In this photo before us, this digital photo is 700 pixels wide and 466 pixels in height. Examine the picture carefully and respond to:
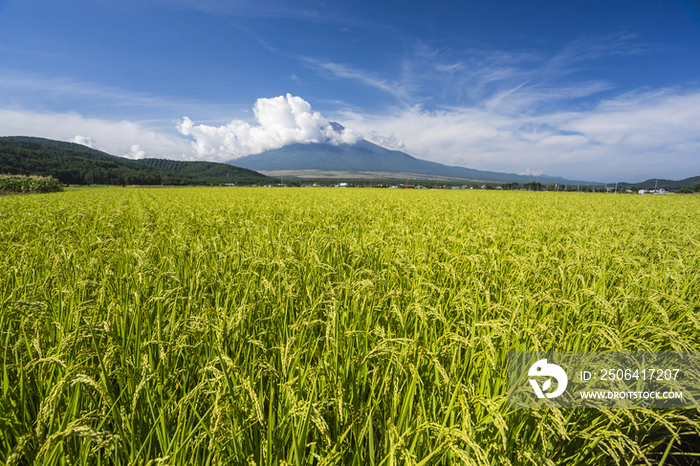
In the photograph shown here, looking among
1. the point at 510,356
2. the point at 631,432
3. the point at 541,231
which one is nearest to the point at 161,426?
the point at 510,356

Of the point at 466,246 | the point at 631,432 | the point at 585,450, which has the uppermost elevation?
the point at 466,246

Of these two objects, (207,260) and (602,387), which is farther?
(207,260)

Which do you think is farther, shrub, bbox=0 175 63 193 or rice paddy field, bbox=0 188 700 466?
shrub, bbox=0 175 63 193

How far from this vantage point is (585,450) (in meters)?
1.75

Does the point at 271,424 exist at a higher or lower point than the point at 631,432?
higher

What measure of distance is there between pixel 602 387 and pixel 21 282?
17.6ft

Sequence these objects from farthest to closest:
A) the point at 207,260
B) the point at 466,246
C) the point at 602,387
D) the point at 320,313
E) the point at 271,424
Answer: the point at 466,246 → the point at 207,260 → the point at 320,313 → the point at 602,387 → the point at 271,424

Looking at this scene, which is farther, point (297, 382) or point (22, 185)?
point (22, 185)

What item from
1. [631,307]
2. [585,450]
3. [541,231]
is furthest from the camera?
[541,231]

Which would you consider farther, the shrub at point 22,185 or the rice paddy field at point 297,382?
the shrub at point 22,185

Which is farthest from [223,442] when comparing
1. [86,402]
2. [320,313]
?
[320,313]

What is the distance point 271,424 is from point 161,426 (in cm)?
64

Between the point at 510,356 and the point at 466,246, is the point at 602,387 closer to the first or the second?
the point at 510,356

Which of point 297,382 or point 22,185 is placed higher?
point 22,185
